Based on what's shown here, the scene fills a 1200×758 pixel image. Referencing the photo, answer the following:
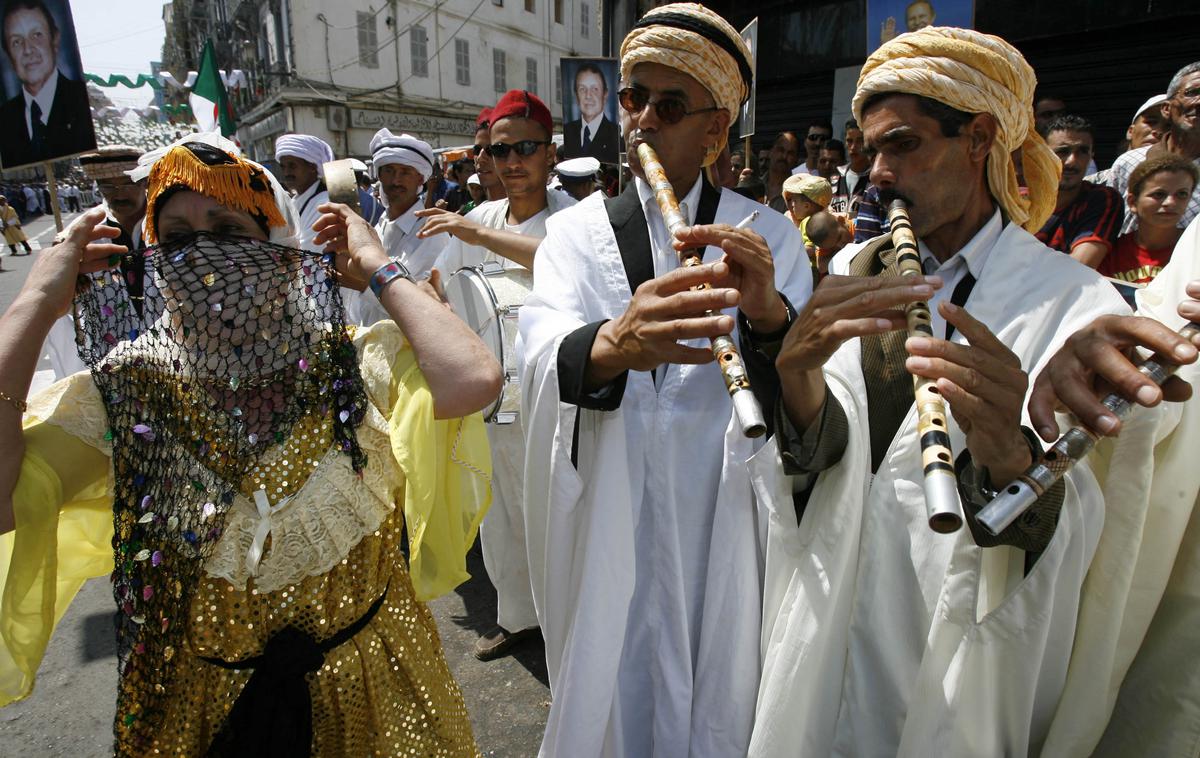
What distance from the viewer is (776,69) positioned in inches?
441

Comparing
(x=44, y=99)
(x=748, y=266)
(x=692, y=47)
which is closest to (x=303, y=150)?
(x=44, y=99)

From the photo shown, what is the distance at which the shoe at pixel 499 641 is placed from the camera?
320 centimetres

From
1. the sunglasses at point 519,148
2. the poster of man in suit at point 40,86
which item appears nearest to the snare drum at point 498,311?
the sunglasses at point 519,148

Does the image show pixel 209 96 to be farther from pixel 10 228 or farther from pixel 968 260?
pixel 10 228

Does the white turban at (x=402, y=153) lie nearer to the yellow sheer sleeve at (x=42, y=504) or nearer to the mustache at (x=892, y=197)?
the yellow sheer sleeve at (x=42, y=504)

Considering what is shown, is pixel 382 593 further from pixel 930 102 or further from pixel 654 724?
pixel 930 102

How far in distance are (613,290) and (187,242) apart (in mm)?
1004

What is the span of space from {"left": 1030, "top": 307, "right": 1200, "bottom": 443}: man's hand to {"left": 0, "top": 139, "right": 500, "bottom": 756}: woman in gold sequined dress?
109 centimetres

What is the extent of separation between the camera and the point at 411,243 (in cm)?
429

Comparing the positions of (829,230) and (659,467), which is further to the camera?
(829,230)

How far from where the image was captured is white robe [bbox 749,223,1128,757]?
1.27m

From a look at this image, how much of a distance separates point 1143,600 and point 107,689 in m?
3.74

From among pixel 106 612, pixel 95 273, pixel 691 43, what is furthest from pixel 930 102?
pixel 106 612

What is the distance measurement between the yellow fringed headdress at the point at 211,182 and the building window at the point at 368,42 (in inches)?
1163
